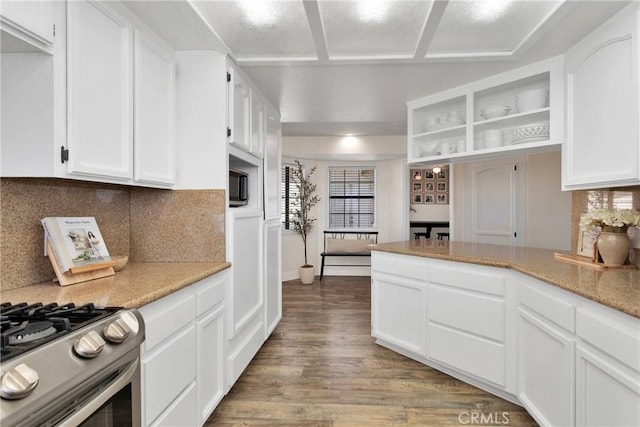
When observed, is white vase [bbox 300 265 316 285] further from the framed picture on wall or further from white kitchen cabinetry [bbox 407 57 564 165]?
the framed picture on wall

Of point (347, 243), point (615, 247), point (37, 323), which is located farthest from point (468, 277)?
point (347, 243)

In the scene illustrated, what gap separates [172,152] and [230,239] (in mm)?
655

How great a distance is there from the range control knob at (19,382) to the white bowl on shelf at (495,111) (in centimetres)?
299

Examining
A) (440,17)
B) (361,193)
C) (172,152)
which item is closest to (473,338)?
(440,17)

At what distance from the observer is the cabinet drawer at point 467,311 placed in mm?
2225

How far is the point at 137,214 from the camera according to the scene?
2.28m

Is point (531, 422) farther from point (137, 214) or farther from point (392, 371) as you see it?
point (137, 214)

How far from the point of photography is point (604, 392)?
4.42ft

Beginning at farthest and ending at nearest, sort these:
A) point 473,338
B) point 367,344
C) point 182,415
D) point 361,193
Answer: point 361,193 → point 367,344 → point 473,338 → point 182,415

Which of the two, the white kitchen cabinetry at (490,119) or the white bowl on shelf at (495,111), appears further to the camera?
the white bowl on shelf at (495,111)

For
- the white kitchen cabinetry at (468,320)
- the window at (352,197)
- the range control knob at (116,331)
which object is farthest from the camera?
the window at (352,197)

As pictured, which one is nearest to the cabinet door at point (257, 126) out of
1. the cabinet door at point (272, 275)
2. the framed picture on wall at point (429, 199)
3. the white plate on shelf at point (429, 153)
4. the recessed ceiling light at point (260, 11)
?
the cabinet door at point (272, 275)

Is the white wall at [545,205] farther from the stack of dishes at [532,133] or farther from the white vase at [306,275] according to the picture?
the white vase at [306,275]

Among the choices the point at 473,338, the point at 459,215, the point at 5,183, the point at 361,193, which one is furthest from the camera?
the point at 361,193
